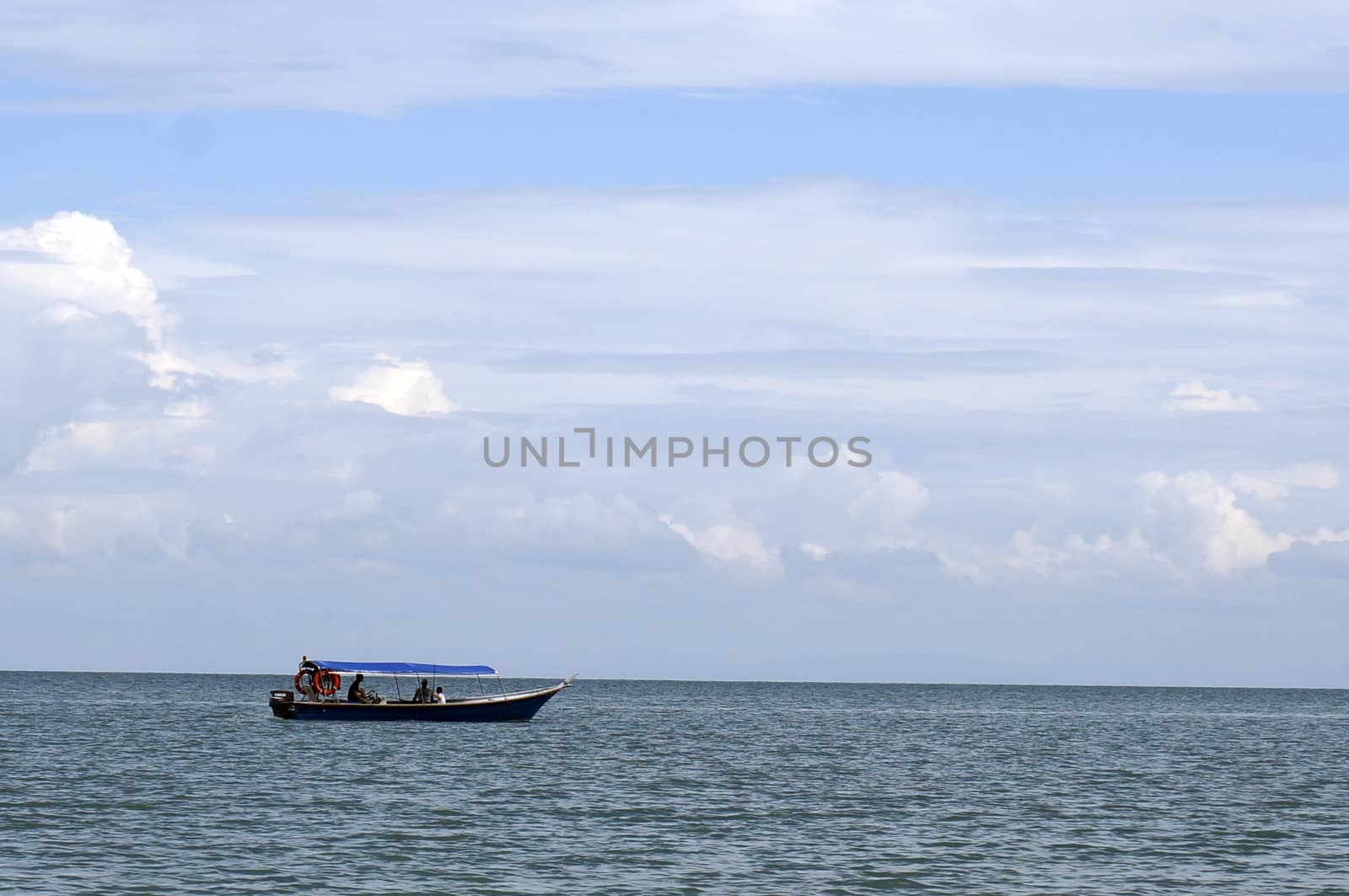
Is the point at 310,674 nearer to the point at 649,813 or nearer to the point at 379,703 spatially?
the point at 379,703

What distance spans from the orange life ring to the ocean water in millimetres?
2766

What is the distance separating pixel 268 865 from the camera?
39.6 metres

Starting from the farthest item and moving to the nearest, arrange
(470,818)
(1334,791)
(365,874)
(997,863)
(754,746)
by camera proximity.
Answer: (754,746), (1334,791), (470,818), (997,863), (365,874)

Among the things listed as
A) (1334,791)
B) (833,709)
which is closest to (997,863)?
(1334,791)

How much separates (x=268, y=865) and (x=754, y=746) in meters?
51.5

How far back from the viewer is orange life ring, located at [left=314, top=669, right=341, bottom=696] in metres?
100

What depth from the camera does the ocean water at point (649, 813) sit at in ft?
128

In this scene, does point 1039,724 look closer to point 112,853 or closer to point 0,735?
point 0,735

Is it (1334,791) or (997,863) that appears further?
(1334,791)

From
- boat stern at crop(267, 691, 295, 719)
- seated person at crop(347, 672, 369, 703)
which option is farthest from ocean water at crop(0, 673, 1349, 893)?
seated person at crop(347, 672, 369, 703)

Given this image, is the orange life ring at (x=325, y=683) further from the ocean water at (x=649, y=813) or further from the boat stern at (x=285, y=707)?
the ocean water at (x=649, y=813)

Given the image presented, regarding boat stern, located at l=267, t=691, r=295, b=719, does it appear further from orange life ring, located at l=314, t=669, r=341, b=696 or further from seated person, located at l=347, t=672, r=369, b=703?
seated person, located at l=347, t=672, r=369, b=703

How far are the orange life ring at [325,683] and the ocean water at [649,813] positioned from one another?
2.77 metres

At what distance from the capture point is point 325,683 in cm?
10100
